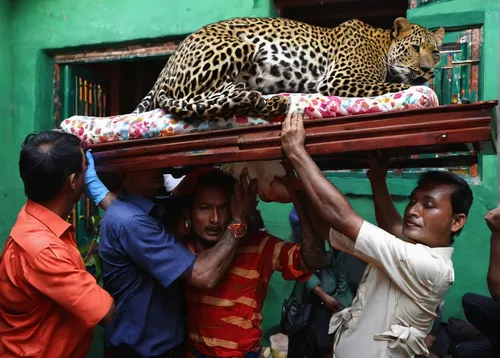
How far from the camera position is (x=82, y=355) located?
1853mm

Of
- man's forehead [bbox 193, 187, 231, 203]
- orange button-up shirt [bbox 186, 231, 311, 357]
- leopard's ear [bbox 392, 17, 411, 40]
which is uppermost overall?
leopard's ear [bbox 392, 17, 411, 40]

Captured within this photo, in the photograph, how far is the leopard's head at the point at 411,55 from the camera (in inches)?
78.1

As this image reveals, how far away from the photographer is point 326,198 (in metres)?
1.56

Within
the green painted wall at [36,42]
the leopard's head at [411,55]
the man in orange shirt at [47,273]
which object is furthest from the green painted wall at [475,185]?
the green painted wall at [36,42]

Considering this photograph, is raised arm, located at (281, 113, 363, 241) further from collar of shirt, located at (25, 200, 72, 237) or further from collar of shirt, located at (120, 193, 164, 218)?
collar of shirt, located at (25, 200, 72, 237)

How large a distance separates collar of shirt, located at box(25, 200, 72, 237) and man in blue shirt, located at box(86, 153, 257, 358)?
18cm

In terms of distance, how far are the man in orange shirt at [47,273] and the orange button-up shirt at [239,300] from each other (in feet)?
1.32

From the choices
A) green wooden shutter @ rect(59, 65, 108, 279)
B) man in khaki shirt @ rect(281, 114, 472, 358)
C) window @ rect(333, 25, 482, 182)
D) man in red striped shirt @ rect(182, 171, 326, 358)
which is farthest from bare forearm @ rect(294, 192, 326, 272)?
green wooden shutter @ rect(59, 65, 108, 279)

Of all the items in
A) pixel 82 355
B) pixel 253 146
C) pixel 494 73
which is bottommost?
pixel 82 355

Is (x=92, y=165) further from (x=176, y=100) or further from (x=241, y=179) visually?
(x=241, y=179)

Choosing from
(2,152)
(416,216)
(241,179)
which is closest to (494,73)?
(416,216)

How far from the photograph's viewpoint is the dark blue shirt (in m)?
1.77

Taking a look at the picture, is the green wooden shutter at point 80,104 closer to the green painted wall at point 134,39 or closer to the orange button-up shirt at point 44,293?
the green painted wall at point 134,39

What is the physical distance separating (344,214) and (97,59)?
345 cm
